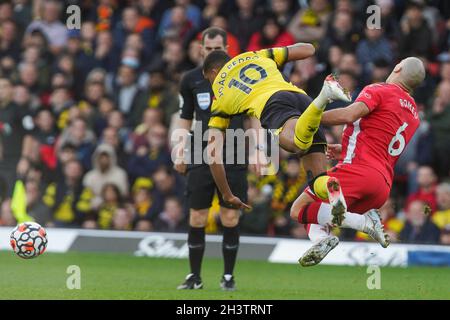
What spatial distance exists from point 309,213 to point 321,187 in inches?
25.6

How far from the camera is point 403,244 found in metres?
15.3

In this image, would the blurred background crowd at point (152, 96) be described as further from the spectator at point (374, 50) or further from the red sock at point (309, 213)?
the red sock at point (309, 213)

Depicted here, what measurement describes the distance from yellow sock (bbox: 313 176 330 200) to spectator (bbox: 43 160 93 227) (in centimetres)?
785

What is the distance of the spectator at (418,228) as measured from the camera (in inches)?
603

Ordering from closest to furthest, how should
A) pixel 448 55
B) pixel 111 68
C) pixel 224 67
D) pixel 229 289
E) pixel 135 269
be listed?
pixel 224 67, pixel 229 289, pixel 135 269, pixel 448 55, pixel 111 68

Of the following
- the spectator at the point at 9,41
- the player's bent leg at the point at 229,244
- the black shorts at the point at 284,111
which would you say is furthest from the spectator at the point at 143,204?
the black shorts at the point at 284,111

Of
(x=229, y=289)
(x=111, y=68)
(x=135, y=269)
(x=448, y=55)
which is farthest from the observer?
(x=111, y=68)

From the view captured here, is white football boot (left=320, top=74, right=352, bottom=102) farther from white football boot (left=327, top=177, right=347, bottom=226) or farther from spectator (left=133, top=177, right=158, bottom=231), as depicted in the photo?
spectator (left=133, top=177, right=158, bottom=231)

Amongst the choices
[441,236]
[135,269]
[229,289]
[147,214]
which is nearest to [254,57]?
[229,289]

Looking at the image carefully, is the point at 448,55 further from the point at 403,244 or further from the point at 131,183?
the point at 131,183

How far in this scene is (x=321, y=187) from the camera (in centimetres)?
1033

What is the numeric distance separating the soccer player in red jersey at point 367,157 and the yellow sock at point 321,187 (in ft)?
0.06

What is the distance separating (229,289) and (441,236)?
4.20m

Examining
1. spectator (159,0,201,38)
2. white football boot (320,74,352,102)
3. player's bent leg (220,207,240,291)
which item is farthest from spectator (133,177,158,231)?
white football boot (320,74,352,102)
